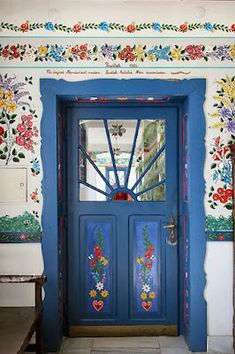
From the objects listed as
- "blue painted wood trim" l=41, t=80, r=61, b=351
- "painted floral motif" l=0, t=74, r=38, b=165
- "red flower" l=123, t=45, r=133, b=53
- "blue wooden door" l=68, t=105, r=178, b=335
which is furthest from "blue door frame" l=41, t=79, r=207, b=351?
"blue wooden door" l=68, t=105, r=178, b=335

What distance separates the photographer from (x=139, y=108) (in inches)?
163

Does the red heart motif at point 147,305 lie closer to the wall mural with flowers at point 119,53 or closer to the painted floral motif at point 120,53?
the painted floral motif at point 120,53

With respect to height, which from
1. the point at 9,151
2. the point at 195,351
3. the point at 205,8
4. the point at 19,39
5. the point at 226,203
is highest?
the point at 205,8

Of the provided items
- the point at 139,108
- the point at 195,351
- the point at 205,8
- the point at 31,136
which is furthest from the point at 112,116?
the point at 195,351

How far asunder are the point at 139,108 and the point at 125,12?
0.80 metres

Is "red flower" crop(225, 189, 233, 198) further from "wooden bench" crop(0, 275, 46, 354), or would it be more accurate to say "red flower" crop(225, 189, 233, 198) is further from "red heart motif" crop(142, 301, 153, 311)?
"wooden bench" crop(0, 275, 46, 354)

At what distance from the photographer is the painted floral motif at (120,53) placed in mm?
3748

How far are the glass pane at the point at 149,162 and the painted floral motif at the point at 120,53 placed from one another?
0.62 m

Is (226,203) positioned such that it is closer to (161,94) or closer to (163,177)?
(163,177)

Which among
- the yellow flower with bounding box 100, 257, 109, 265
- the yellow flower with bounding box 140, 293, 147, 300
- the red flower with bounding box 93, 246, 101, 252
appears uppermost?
the red flower with bounding box 93, 246, 101, 252

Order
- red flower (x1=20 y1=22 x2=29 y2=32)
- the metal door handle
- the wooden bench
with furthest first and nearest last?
the metal door handle → red flower (x1=20 y1=22 x2=29 y2=32) → the wooden bench

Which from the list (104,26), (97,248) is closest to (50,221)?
(97,248)

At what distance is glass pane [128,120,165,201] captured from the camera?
416cm

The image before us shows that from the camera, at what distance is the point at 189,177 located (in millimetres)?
3797
